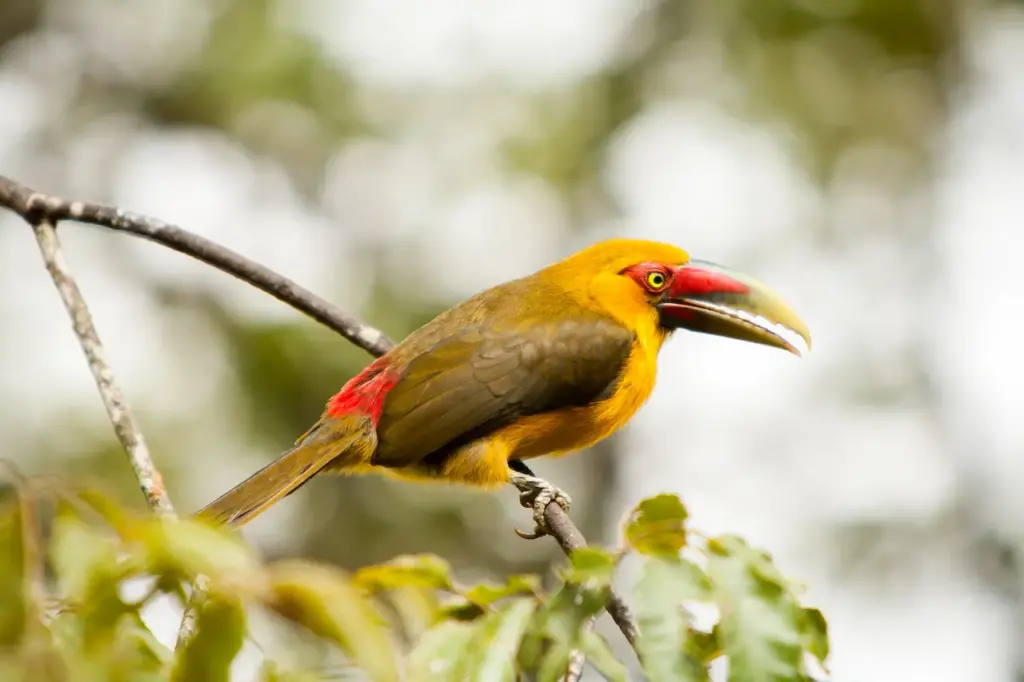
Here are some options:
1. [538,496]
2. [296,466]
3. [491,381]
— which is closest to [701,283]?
[491,381]

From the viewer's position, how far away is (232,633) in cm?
143

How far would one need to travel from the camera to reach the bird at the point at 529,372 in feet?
12.6

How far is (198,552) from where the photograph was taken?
4.54 feet

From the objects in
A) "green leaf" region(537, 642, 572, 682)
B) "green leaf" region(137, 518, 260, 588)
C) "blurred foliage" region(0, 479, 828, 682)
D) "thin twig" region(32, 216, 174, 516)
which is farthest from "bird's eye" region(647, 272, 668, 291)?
"green leaf" region(137, 518, 260, 588)

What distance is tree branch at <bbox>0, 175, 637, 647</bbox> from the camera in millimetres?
2740

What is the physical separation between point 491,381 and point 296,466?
73cm

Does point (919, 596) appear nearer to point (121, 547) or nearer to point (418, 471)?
point (418, 471)

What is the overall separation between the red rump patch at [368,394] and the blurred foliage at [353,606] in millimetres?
1672

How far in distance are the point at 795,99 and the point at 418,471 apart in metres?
9.45

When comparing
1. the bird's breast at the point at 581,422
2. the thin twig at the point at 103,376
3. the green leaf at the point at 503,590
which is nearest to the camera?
the green leaf at the point at 503,590

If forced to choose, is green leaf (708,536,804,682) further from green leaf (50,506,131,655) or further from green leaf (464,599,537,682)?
green leaf (50,506,131,655)

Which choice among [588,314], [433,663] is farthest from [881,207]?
[433,663]

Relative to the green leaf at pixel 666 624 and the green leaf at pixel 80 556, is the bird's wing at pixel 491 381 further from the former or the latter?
the green leaf at pixel 80 556

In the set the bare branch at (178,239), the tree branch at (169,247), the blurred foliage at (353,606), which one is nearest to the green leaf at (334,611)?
the blurred foliage at (353,606)
